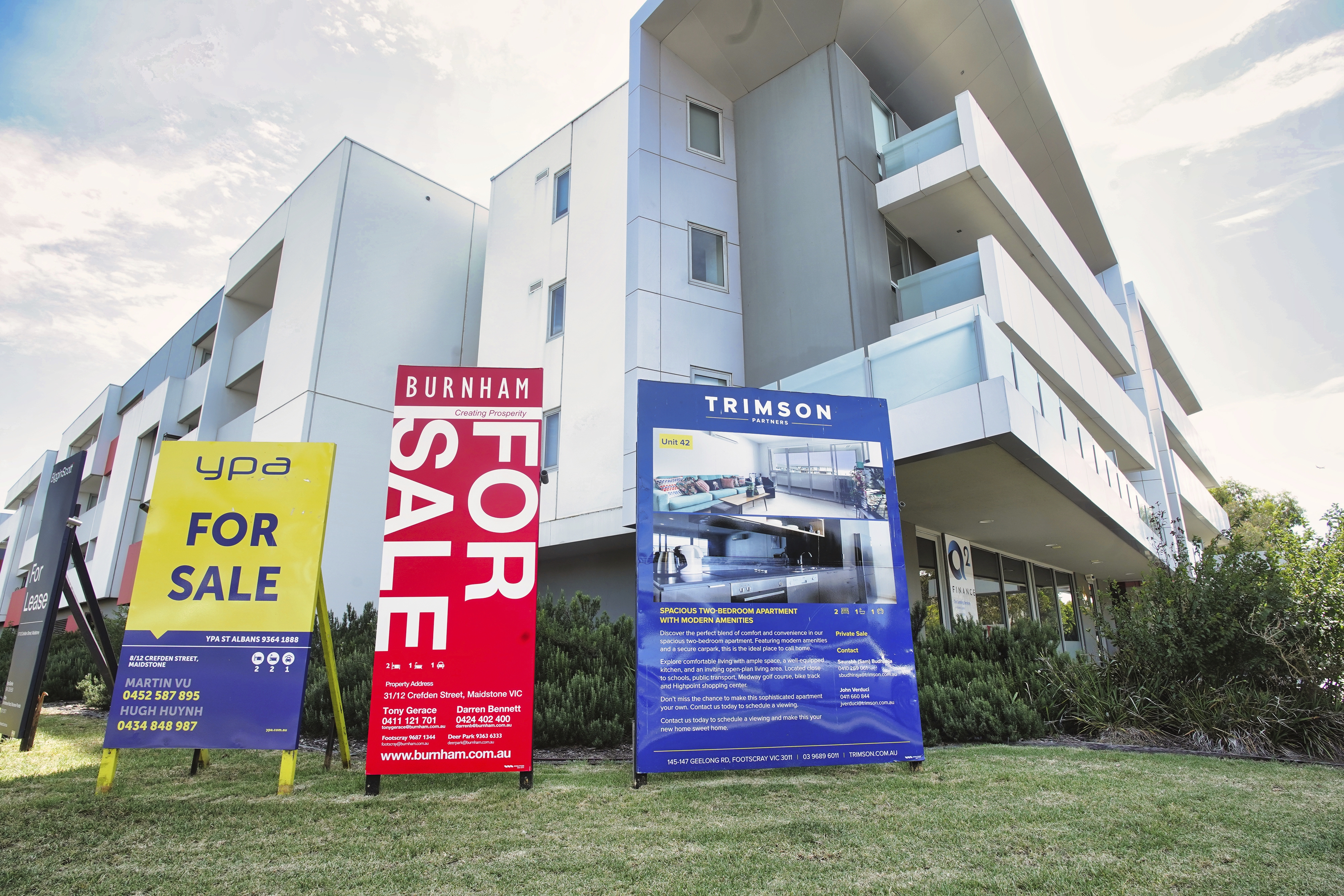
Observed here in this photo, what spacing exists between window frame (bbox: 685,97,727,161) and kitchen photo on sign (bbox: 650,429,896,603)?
1115 cm

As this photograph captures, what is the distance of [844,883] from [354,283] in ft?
Result: 57.2

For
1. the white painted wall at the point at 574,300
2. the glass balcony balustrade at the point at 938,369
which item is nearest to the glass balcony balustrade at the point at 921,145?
the glass balcony balustrade at the point at 938,369

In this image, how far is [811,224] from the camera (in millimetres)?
13773

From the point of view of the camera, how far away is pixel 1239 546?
28.7ft

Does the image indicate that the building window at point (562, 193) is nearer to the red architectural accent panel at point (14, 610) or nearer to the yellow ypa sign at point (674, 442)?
the yellow ypa sign at point (674, 442)

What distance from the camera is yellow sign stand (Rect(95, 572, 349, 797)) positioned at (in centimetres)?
473

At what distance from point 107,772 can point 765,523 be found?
184 inches

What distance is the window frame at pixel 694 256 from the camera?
14070 mm

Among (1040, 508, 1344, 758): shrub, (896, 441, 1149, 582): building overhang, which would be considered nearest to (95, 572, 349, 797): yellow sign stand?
(1040, 508, 1344, 758): shrub

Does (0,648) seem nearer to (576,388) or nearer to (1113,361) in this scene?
(576,388)

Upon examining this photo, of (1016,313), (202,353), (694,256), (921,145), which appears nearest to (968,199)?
(921,145)

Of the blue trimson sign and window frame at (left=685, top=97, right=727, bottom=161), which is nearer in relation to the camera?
the blue trimson sign

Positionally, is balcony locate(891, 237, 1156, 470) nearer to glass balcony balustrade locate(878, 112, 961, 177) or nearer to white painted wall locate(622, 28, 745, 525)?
glass balcony balustrade locate(878, 112, 961, 177)

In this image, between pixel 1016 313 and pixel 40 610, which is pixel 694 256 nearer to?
pixel 1016 313
